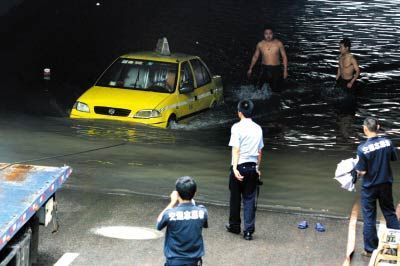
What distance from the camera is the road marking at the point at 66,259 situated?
8.44 meters

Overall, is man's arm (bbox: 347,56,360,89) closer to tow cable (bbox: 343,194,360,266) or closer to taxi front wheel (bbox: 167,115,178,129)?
taxi front wheel (bbox: 167,115,178,129)

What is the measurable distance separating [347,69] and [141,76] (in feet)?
17.9

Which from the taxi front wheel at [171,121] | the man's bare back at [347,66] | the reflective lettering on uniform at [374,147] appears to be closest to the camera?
the reflective lettering on uniform at [374,147]

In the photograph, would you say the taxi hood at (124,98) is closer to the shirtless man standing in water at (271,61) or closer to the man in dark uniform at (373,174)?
the shirtless man standing in water at (271,61)

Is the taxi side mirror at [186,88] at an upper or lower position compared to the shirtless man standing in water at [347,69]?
lower

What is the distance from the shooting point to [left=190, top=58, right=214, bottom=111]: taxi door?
17.4 meters

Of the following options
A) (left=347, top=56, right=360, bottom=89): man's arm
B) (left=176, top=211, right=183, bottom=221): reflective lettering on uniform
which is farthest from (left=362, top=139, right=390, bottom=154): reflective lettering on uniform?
(left=347, top=56, right=360, bottom=89): man's arm

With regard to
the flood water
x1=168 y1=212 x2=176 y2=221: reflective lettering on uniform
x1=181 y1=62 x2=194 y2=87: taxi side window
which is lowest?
the flood water

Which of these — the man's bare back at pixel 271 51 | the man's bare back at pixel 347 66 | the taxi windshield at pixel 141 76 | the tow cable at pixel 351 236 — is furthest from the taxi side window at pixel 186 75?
the tow cable at pixel 351 236

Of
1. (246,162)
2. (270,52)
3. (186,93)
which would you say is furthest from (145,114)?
(246,162)

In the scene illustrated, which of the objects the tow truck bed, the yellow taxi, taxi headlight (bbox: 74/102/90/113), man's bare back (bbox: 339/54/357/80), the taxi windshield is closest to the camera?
the tow truck bed

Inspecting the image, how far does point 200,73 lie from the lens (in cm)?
1784

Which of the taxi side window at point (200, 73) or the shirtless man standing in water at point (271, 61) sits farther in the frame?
the shirtless man standing in water at point (271, 61)

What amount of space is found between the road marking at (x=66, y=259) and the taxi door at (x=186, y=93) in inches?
310
